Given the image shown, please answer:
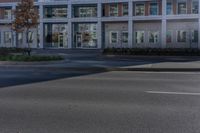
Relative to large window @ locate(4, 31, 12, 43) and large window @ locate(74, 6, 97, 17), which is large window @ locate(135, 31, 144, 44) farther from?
large window @ locate(4, 31, 12, 43)

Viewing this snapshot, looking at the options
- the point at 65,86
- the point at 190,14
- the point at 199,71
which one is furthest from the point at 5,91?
the point at 190,14

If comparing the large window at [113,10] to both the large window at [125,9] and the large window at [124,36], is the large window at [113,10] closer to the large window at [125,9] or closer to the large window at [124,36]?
the large window at [125,9]

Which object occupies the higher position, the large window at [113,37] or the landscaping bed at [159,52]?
the large window at [113,37]

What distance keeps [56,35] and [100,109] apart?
2094 inches

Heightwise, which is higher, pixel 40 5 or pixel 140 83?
pixel 40 5

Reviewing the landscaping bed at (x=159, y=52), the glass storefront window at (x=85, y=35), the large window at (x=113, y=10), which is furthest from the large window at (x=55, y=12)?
the landscaping bed at (x=159, y=52)

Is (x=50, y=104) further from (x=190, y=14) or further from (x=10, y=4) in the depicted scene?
(x=10, y=4)

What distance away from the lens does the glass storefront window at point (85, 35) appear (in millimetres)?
58688

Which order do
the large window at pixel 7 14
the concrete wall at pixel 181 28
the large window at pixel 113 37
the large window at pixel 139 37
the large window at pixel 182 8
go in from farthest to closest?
the large window at pixel 7 14 < the large window at pixel 113 37 < the large window at pixel 139 37 < the large window at pixel 182 8 < the concrete wall at pixel 181 28

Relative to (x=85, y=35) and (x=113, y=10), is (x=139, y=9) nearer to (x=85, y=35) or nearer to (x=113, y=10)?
(x=113, y=10)

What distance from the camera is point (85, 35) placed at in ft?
194

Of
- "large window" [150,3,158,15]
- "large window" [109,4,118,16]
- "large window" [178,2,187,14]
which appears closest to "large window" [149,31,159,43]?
"large window" [150,3,158,15]

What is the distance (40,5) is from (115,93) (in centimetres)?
A: 5070

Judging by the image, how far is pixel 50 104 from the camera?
9.00m
